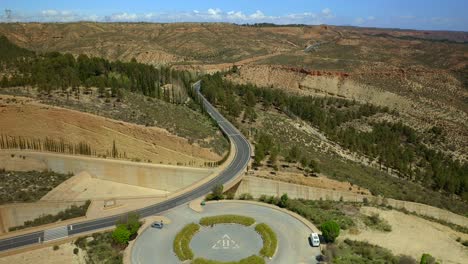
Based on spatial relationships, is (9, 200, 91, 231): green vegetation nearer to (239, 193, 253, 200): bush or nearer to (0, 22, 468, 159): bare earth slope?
(239, 193, 253, 200): bush

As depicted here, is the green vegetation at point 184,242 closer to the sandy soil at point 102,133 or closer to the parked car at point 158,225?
the parked car at point 158,225

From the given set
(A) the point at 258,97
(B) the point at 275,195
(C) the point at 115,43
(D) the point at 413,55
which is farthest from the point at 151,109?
(D) the point at 413,55

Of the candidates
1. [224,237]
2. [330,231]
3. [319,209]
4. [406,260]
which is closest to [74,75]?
[224,237]

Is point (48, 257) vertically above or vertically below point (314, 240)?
below

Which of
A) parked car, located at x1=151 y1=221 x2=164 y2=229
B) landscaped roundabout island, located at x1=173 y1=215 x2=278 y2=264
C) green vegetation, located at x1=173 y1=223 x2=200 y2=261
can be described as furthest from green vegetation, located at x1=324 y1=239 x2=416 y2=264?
parked car, located at x1=151 y1=221 x2=164 y2=229

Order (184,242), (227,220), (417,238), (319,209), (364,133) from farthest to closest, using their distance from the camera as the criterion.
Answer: (364,133) < (319,209) < (227,220) < (417,238) < (184,242)

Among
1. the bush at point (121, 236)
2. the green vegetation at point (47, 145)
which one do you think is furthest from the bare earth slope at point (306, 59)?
Result: the green vegetation at point (47, 145)

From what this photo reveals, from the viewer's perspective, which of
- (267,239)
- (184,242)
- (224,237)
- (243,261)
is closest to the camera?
(243,261)

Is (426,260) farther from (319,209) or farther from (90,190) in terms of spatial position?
(90,190)
